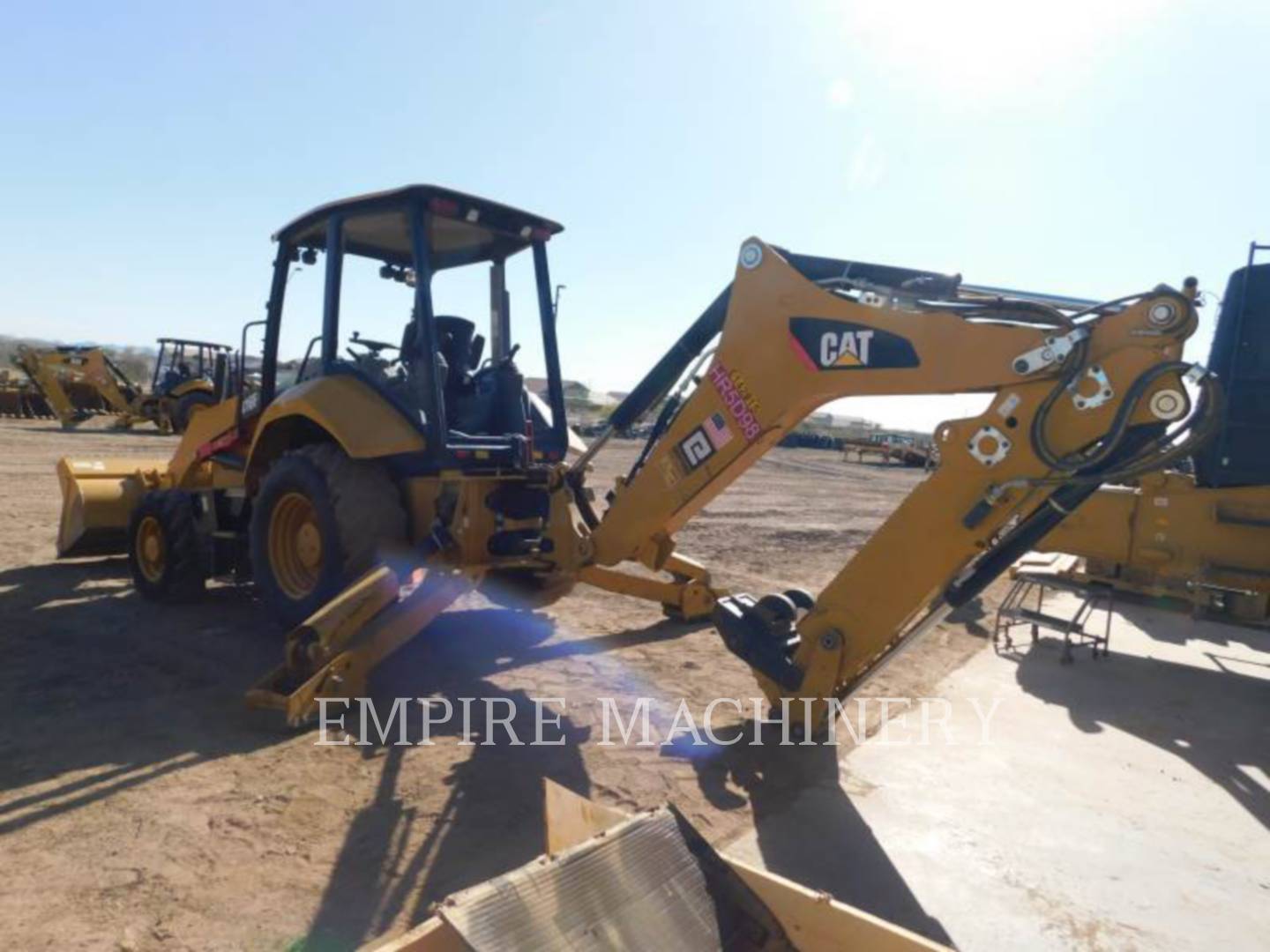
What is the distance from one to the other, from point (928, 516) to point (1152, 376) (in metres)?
0.98

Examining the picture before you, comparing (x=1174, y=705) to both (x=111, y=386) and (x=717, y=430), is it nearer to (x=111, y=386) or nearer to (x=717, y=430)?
(x=717, y=430)

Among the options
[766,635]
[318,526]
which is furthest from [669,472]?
[318,526]

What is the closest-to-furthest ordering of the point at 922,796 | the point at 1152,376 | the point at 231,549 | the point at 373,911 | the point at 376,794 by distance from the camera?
the point at 373,911 < the point at 1152,376 < the point at 376,794 < the point at 922,796 < the point at 231,549

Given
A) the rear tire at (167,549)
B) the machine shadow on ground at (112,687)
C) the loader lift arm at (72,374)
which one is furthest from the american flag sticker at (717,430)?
the loader lift arm at (72,374)

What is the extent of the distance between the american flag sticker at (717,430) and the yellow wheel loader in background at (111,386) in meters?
20.2

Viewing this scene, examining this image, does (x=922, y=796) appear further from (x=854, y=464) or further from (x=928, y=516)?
(x=854, y=464)

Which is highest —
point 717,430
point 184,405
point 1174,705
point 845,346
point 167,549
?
point 845,346

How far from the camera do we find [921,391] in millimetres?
3652

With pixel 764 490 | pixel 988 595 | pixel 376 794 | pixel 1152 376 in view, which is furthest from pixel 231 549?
pixel 764 490

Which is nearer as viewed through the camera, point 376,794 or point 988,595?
point 376,794

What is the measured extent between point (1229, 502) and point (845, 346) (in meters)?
4.45

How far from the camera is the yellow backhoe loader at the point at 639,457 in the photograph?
3424mm

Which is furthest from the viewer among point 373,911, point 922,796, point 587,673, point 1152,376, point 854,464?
point 854,464

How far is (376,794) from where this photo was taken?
351cm
